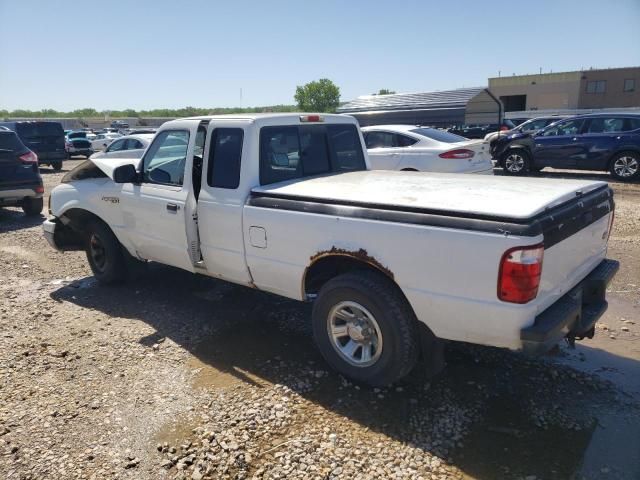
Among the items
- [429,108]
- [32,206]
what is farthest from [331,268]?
[429,108]

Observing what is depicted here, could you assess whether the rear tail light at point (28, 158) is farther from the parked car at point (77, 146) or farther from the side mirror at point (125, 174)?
the parked car at point (77, 146)

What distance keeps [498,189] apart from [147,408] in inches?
116

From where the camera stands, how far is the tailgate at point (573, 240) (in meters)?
2.85

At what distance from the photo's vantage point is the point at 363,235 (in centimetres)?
327

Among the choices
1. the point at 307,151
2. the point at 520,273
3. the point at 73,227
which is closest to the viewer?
the point at 520,273

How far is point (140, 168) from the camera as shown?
16.7 ft

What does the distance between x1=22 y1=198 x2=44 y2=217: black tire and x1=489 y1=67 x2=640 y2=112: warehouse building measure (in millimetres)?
61365

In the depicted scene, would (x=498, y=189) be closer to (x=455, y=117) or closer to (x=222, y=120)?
(x=222, y=120)

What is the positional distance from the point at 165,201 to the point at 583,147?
1170 cm

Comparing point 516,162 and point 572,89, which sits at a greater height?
point 572,89

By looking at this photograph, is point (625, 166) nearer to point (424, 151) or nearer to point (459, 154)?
point (459, 154)

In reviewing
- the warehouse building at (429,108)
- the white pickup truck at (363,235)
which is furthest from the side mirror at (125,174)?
the warehouse building at (429,108)

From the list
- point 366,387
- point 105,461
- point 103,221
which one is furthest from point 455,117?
Answer: point 105,461

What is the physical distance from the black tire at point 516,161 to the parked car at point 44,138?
16.7 meters
